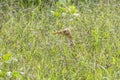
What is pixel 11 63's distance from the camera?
134 inches

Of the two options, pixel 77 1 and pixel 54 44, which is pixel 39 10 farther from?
pixel 54 44

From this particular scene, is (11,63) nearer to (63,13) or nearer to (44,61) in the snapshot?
(44,61)

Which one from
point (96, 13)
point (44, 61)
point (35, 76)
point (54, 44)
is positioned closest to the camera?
point (35, 76)

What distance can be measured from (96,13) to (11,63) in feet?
4.64

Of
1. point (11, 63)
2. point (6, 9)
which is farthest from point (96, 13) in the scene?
point (11, 63)

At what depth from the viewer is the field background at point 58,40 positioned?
3.36 meters

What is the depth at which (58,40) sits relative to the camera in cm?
387

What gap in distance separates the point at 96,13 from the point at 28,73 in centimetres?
148

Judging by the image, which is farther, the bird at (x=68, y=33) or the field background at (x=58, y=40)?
the bird at (x=68, y=33)

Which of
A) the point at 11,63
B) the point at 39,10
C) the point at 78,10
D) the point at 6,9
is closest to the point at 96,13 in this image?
the point at 78,10

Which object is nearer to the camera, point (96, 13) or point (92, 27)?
point (92, 27)

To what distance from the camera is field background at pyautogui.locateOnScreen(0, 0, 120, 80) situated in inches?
132

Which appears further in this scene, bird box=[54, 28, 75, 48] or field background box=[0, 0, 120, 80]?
bird box=[54, 28, 75, 48]

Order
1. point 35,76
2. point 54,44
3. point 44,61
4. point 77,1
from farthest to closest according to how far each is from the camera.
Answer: point 77,1 < point 54,44 < point 44,61 < point 35,76
